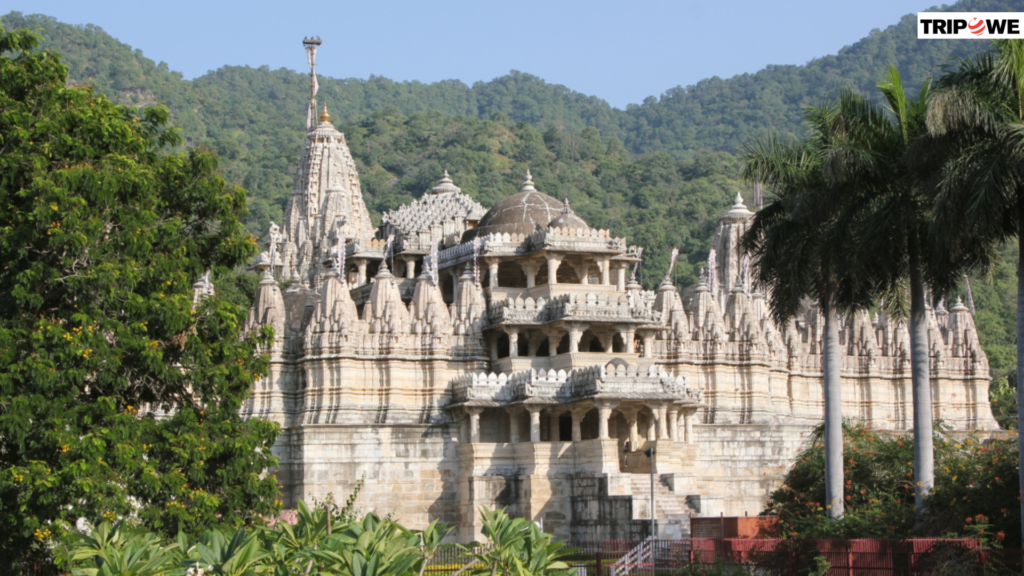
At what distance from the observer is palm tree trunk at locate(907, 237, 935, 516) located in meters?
30.8

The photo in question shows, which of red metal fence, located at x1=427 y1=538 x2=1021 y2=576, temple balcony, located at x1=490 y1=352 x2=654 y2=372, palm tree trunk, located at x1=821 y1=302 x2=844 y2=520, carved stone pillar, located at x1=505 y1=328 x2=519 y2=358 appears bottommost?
red metal fence, located at x1=427 y1=538 x2=1021 y2=576

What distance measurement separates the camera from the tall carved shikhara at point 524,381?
156 ft

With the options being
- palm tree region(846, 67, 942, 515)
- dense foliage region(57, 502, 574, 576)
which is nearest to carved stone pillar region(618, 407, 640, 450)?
palm tree region(846, 67, 942, 515)

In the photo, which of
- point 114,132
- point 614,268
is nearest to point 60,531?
point 114,132

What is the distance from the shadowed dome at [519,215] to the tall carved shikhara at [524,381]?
9 cm

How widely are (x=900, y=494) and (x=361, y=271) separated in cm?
3119

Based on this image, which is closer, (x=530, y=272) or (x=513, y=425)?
(x=513, y=425)

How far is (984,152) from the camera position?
27516mm

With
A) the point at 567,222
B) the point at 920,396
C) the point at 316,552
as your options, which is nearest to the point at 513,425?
the point at 567,222

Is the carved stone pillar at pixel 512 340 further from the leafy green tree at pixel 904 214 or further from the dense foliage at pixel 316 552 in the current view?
the dense foliage at pixel 316 552

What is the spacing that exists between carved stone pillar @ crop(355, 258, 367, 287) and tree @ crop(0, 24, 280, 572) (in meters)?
29.1

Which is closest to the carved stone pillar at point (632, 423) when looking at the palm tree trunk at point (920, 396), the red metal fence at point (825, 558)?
the red metal fence at point (825, 558)

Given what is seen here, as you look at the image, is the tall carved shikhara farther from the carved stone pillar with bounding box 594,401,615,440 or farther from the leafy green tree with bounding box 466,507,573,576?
the leafy green tree with bounding box 466,507,573,576

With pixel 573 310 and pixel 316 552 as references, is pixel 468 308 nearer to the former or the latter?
pixel 573 310
